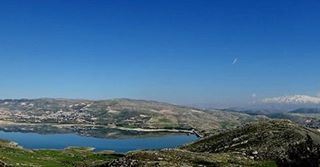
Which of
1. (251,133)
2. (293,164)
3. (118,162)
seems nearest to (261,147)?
(251,133)

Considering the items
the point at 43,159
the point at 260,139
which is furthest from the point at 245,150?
the point at 43,159

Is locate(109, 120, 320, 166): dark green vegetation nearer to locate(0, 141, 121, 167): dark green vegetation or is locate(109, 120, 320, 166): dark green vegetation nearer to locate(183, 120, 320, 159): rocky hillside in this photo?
locate(183, 120, 320, 159): rocky hillside

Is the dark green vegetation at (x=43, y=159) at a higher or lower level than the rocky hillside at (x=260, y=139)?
lower

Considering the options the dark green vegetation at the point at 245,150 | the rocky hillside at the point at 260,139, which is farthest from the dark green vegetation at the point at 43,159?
the rocky hillside at the point at 260,139

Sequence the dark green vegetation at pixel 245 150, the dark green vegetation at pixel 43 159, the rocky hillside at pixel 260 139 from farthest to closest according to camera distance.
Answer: the rocky hillside at pixel 260 139 < the dark green vegetation at pixel 43 159 < the dark green vegetation at pixel 245 150

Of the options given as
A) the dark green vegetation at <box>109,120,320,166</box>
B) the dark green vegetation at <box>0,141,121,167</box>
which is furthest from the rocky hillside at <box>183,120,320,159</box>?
the dark green vegetation at <box>0,141,121,167</box>

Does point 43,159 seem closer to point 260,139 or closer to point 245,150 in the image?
point 245,150

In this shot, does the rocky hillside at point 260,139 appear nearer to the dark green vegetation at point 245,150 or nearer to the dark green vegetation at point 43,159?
the dark green vegetation at point 245,150

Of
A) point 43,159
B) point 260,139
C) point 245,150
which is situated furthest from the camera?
point 43,159

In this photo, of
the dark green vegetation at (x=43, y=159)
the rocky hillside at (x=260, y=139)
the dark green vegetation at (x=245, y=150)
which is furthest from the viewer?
the rocky hillside at (x=260, y=139)
